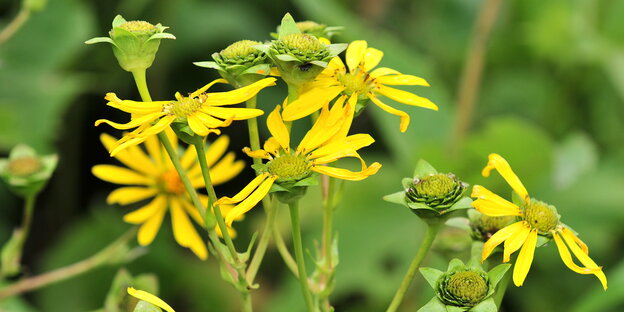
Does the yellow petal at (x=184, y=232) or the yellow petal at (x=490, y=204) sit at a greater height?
the yellow petal at (x=490, y=204)

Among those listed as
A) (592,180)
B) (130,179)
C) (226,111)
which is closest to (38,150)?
(130,179)

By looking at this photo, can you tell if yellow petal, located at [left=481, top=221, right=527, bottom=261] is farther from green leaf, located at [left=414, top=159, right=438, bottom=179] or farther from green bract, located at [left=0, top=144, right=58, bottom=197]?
green bract, located at [left=0, top=144, right=58, bottom=197]

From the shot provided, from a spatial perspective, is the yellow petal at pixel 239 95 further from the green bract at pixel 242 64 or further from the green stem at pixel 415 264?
the green stem at pixel 415 264

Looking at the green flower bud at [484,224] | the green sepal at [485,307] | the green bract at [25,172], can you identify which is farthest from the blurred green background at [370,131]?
the green sepal at [485,307]

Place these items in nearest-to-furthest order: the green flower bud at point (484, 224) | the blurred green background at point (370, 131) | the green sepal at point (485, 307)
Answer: the green sepal at point (485, 307) → the green flower bud at point (484, 224) → the blurred green background at point (370, 131)

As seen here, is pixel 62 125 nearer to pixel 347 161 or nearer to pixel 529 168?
pixel 347 161

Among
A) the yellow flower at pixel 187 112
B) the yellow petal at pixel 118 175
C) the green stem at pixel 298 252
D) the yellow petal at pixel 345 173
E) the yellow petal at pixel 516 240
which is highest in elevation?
the yellow flower at pixel 187 112
